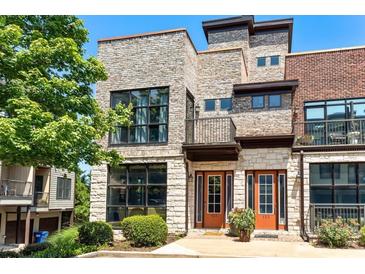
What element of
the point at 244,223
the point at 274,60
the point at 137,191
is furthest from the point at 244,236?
the point at 274,60

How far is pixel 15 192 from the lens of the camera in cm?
2528

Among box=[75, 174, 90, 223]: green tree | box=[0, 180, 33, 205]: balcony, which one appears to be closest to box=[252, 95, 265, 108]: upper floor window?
box=[0, 180, 33, 205]: balcony

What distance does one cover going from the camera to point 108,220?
14.8 meters

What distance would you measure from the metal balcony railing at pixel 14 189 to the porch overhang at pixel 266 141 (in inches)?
639

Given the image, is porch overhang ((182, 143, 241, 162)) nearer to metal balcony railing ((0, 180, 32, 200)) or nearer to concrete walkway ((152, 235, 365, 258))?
concrete walkway ((152, 235, 365, 258))

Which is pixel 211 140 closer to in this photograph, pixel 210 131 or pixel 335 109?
pixel 210 131

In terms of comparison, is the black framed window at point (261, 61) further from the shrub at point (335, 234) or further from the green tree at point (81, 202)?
the green tree at point (81, 202)

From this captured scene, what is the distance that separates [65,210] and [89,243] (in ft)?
75.9

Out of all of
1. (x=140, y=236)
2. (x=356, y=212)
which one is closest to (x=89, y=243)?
(x=140, y=236)

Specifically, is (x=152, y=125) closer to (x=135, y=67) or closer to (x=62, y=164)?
(x=135, y=67)

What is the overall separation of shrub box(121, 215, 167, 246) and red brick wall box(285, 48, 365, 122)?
7.52 metres

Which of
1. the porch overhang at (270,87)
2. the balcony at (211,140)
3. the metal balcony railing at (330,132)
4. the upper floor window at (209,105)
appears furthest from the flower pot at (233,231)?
the porch overhang at (270,87)

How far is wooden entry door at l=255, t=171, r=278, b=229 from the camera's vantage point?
47.3 feet

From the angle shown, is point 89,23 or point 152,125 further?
point 152,125
